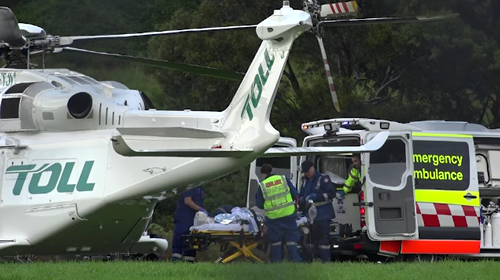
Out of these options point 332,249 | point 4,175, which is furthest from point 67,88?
point 332,249

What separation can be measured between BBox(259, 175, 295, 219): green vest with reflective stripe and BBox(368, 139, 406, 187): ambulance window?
4.93ft

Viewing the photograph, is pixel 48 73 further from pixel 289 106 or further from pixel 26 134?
pixel 289 106

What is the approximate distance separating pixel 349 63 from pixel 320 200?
→ 9837mm

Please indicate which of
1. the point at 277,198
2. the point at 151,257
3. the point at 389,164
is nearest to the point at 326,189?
the point at 277,198

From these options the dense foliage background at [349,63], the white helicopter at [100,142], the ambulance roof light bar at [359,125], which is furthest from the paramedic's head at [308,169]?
the dense foliage background at [349,63]

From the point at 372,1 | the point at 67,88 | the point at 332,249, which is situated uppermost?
the point at 372,1

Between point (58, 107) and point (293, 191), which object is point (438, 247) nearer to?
point (293, 191)

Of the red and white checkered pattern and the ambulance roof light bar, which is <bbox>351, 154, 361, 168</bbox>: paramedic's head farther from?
the red and white checkered pattern

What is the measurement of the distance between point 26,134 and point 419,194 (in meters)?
5.95

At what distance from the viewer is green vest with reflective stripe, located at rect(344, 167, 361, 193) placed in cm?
1570

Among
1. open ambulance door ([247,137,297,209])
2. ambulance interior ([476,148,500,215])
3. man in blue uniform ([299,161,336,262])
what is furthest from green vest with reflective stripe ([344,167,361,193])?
ambulance interior ([476,148,500,215])

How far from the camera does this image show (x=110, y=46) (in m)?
21.6

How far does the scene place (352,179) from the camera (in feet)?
51.8

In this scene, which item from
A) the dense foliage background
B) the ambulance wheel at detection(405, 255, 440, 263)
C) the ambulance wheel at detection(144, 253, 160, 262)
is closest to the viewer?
the ambulance wheel at detection(144, 253, 160, 262)
